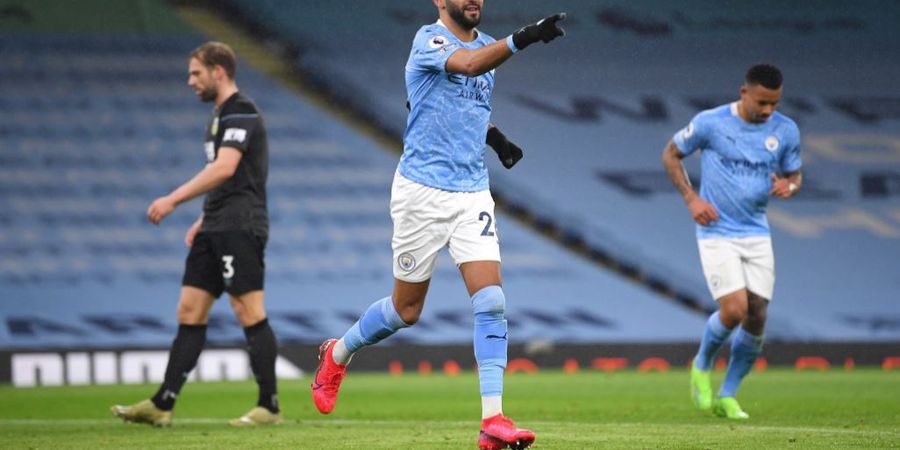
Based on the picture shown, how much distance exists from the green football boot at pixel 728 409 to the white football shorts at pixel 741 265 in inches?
27.1

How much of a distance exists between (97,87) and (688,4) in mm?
7819

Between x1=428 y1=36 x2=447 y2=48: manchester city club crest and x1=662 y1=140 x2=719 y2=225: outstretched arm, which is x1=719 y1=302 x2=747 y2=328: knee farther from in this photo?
x1=428 y1=36 x2=447 y2=48: manchester city club crest

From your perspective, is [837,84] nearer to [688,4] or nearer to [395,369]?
[688,4]

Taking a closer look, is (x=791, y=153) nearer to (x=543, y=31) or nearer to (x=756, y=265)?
(x=756, y=265)

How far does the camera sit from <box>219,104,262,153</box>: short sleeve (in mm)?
8227

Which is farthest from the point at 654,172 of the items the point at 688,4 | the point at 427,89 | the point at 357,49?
the point at 427,89

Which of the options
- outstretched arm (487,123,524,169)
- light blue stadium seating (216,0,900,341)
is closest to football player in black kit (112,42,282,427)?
outstretched arm (487,123,524,169)

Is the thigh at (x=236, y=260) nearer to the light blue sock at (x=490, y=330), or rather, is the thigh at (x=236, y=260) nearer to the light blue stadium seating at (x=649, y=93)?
the light blue sock at (x=490, y=330)

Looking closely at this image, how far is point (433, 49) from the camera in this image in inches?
240

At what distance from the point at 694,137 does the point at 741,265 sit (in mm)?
845

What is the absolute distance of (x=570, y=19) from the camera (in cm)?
1959

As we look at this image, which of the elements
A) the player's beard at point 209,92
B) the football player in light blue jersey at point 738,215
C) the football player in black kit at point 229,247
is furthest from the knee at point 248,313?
the football player in light blue jersey at point 738,215

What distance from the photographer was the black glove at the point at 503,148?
676 cm

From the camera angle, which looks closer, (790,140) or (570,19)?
(790,140)
